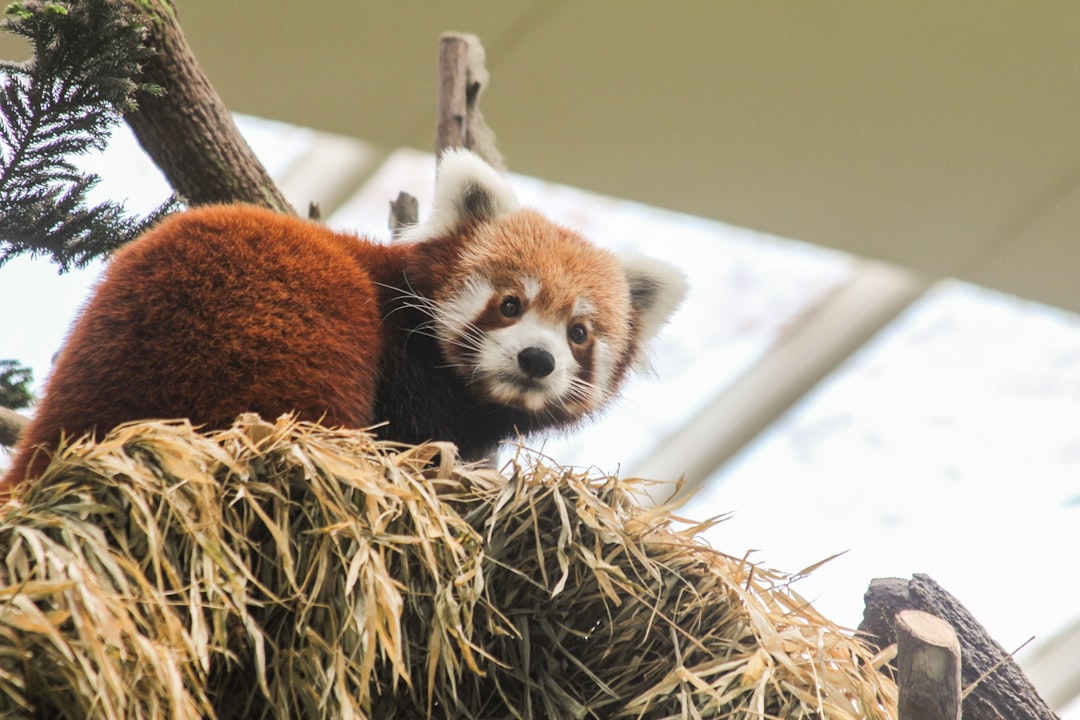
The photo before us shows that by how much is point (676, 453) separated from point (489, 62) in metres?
2.36

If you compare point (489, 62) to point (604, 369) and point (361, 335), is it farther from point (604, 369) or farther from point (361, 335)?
point (361, 335)

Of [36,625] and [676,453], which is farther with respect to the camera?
[676,453]

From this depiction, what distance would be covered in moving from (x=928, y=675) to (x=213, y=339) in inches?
45.4

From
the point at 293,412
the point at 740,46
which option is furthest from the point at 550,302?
the point at 740,46

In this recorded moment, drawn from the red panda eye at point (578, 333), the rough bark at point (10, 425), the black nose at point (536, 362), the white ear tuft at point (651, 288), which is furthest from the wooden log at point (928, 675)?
the rough bark at point (10, 425)

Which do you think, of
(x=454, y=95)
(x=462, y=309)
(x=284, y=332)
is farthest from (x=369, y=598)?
(x=454, y=95)

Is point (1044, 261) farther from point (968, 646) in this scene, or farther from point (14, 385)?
point (14, 385)

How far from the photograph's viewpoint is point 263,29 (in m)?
3.83

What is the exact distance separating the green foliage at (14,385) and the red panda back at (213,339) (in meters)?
0.51

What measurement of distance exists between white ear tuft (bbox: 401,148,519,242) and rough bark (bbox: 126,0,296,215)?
426 mm

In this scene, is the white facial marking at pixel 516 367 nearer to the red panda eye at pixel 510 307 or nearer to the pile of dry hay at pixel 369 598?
the red panda eye at pixel 510 307

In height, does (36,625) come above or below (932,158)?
below

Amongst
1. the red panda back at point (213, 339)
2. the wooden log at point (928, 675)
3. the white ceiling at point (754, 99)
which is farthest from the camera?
the white ceiling at point (754, 99)

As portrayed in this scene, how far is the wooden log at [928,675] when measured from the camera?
1428 millimetres
